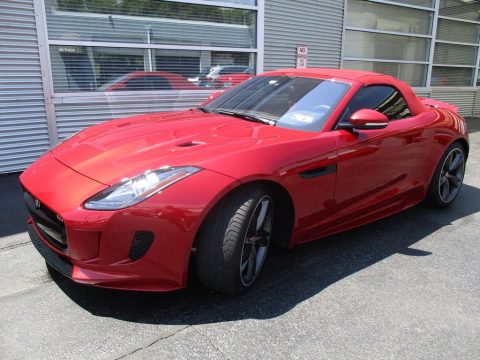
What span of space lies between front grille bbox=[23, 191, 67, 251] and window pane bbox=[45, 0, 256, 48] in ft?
13.7

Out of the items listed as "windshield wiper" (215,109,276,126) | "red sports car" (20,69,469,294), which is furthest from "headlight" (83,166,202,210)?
"windshield wiper" (215,109,276,126)

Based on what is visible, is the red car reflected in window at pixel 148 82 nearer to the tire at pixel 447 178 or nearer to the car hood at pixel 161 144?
the car hood at pixel 161 144

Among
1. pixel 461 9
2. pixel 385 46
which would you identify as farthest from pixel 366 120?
pixel 461 9

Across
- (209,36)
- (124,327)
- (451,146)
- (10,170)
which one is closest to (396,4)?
(209,36)

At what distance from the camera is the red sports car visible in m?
2.37

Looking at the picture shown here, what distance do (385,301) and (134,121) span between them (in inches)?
89.9

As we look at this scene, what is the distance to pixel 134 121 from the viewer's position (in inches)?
140

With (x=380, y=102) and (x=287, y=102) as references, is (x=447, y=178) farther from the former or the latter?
(x=287, y=102)

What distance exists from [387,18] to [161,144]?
9.77 meters

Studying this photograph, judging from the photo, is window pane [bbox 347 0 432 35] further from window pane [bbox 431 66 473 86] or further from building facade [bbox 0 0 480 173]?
window pane [bbox 431 66 473 86]

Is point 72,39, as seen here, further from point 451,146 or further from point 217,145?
point 451,146

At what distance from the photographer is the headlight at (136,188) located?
7.62 ft

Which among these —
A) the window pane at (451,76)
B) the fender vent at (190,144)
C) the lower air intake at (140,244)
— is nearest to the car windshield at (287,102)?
the fender vent at (190,144)

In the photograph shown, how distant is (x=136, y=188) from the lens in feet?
7.80
